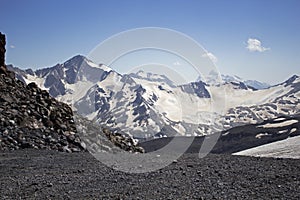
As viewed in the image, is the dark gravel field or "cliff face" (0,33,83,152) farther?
"cliff face" (0,33,83,152)

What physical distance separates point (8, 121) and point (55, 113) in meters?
4.67

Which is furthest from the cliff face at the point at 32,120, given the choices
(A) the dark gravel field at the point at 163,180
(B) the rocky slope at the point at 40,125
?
(A) the dark gravel field at the point at 163,180

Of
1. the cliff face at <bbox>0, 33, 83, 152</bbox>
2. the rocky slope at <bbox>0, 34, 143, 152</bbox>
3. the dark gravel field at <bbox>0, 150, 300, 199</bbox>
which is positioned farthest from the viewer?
the rocky slope at <bbox>0, 34, 143, 152</bbox>

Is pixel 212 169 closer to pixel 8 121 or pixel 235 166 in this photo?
pixel 235 166

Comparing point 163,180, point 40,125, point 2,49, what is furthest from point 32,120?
point 163,180

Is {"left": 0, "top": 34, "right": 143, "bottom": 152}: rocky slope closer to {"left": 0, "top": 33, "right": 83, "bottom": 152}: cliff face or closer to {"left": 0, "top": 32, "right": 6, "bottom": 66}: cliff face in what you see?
{"left": 0, "top": 33, "right": 83, "bottom": 152}: cliff face

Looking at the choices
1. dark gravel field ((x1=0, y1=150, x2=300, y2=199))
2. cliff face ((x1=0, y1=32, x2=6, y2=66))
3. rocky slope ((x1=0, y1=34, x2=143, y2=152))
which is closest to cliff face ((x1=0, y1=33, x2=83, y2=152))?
rocky slope ((x1=0, y1=34, x2=143, y2=152))

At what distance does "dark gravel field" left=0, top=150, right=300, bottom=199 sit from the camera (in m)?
12.4

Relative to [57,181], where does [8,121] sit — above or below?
above

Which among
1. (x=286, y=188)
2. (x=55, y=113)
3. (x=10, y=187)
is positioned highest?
(x=55, y=113)

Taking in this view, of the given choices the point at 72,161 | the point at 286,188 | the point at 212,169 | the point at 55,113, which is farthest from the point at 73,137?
the point at 286,188

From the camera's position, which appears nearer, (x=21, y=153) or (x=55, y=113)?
(x=21, y=153)

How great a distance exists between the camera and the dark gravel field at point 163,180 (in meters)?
12.4

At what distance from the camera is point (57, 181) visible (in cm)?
1491
